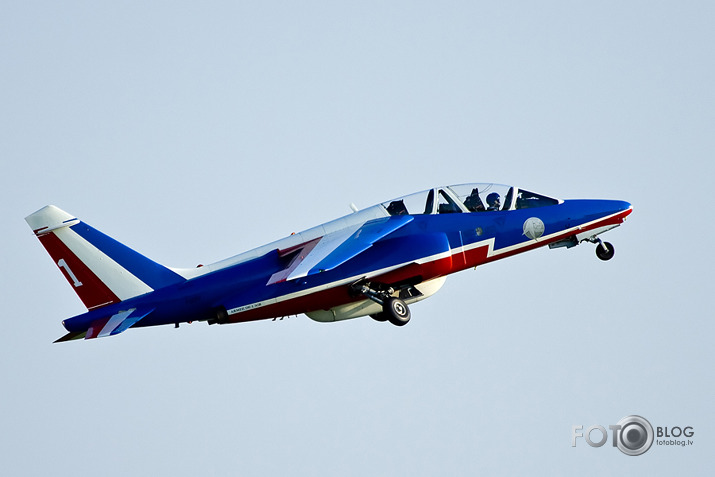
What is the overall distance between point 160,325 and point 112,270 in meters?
1.63

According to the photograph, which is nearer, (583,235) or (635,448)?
(635,448)

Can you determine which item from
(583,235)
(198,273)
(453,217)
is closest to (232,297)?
(198,273)

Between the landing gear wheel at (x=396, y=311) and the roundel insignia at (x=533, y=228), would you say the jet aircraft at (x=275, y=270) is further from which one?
the roundel insignia at (x=533, y=228)

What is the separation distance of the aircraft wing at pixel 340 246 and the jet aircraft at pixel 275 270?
1.5 inches

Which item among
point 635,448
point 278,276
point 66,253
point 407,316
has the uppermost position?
point 66,253

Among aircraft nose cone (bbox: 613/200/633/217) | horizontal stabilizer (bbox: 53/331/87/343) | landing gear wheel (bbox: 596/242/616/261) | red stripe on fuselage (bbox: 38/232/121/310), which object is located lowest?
landing gear wheel (bbox: 596/242/616/261)

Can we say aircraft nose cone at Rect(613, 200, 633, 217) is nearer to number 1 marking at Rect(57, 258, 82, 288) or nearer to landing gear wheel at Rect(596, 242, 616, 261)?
landing gear wheel at Rect(596, 242, 616, 261)

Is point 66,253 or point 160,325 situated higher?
point 66,253

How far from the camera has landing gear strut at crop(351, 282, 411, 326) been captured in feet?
93.4

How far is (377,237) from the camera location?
28.0 metres

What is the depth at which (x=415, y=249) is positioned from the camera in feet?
93.7

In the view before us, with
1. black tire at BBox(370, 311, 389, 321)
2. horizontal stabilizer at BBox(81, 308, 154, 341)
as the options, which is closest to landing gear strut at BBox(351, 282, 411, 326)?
black tire at BBox(370, 311, 389, 321)

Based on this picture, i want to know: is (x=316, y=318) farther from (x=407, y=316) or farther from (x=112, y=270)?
(x=112, y=270)

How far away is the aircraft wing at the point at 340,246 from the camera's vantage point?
27.2 metres
